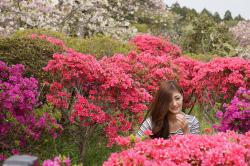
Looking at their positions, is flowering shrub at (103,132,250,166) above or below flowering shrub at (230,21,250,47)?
above

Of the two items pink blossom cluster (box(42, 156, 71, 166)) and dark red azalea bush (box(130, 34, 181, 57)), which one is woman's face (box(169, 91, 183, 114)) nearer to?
→ pink blossom cluster (box(42, 156, 71, 166))

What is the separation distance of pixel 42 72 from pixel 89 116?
163 cm

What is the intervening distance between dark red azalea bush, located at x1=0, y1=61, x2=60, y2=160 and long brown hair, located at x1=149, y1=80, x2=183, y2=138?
4.81 ft

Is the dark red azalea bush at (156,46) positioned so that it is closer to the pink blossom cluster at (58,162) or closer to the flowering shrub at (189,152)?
the flowering shrub at (189,152)

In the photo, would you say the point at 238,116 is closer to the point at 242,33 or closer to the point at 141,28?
the point at 141,28

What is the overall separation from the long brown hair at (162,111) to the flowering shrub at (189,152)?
1571 mm

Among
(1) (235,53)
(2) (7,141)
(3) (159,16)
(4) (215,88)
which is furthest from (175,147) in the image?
(3) (159,16)

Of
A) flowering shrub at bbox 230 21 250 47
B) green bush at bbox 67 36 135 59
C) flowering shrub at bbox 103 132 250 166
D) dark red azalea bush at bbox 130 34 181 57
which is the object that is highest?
flowering shrub at bbox 103 132 250 166

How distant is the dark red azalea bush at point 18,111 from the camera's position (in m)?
5.86

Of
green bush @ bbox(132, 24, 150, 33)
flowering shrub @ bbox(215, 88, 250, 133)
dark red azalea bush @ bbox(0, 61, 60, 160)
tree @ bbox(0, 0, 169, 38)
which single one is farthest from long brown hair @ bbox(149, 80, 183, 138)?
green bush @ bbox(132, 24, 150, 33)

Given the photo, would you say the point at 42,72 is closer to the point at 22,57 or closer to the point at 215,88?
the point at 22,57

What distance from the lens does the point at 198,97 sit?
9188 mm

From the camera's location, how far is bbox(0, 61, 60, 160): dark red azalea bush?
5.86 meters

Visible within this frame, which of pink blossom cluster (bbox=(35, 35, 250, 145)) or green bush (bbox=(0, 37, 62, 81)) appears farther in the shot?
green bush (bbox=(0, 37, 62, 81))
